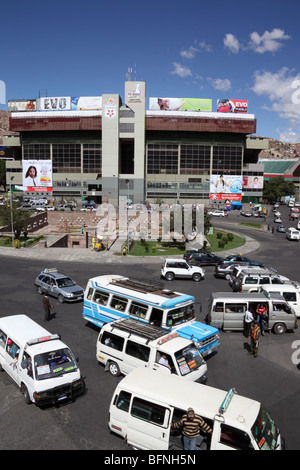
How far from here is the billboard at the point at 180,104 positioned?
95625mm

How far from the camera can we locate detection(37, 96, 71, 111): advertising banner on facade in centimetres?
9650

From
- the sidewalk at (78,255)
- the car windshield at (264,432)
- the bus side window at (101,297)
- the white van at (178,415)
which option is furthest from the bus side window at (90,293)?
the sidewalk at (78,255)

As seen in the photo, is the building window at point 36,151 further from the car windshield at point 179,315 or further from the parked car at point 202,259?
the car windshield at point 179,315

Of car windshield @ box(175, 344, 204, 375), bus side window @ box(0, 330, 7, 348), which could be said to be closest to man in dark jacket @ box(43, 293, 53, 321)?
bus side window @ box(0, 330, 7, 348)

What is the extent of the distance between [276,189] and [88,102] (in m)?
60.1

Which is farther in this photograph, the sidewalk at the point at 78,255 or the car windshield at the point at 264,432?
the sidewalk at the point at 78,255

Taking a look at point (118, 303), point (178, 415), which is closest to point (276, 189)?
point (118, 303)

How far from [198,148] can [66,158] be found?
35771mm

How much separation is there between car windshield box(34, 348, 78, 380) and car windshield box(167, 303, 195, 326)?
14.8ft

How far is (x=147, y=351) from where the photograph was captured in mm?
12164

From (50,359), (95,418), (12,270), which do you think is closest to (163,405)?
(95,418)

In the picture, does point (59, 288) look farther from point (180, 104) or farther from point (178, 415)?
point (180, 104)

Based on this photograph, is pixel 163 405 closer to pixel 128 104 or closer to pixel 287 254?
pixel 287 254

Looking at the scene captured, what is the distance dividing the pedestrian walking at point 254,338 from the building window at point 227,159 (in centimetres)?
8569
